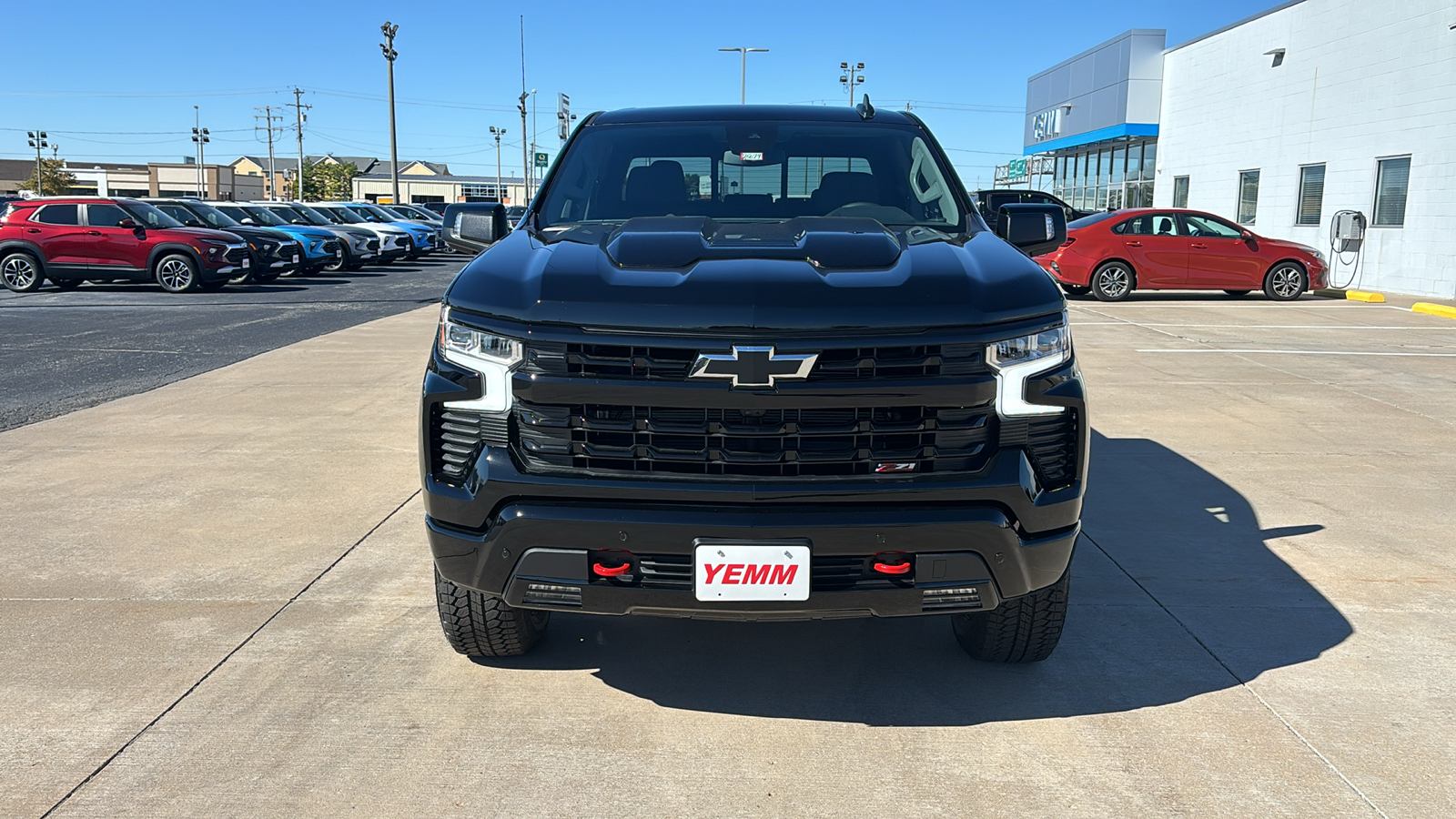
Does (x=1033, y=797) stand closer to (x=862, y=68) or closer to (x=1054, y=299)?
(x=1054, y=299)

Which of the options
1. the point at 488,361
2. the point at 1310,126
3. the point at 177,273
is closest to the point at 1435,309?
the point at 1310,126

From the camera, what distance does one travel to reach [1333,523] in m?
5.48

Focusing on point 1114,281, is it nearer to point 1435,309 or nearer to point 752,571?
point 1435,309

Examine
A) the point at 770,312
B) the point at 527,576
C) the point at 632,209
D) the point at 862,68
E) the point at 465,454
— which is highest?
the point at 862,68

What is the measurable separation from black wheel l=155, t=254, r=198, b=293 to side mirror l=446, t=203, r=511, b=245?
16.3 metres

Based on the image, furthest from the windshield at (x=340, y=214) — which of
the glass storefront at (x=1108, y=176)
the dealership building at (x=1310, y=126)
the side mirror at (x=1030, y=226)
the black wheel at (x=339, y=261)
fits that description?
the side mirror at (x=1030, y=226)

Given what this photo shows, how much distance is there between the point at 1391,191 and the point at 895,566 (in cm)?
2165

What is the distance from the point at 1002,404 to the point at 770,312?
26.2 inches

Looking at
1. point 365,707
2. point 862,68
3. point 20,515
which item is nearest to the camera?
point 365,707

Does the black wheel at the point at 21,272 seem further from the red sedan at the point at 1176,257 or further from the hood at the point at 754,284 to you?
the hood at the point at 754,284

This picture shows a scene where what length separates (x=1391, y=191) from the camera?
20.8m

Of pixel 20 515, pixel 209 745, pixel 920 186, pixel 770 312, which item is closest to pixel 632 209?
pixel 920 186

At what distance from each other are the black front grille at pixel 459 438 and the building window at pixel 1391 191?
21554mm

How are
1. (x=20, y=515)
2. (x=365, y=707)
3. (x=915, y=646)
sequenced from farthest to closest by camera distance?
(x=20, y=515)
(x=915, y=646)
(x=365, y=707)
